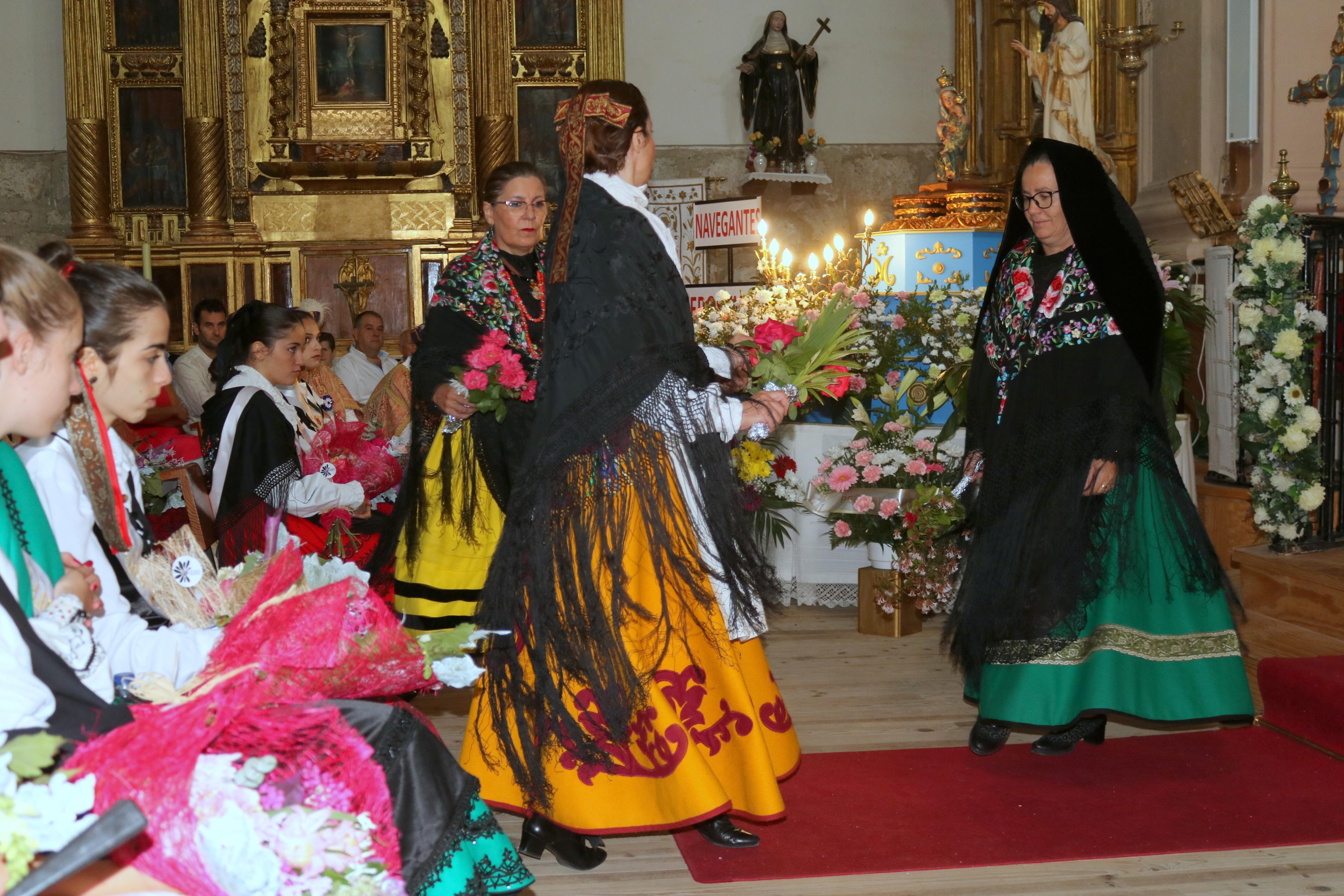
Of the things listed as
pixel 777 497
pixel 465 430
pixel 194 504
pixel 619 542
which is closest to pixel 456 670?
pixel 619 542

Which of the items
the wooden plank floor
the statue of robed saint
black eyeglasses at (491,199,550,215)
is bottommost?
the wooden plank floor

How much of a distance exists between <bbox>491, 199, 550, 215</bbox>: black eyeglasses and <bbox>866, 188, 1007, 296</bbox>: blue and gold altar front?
14.9 feet

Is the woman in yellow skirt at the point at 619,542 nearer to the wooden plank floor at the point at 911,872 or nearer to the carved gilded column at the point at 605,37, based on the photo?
the wooden plank floor at the point at 911,872

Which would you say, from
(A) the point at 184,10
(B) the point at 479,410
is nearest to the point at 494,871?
(B) the point at 479,410

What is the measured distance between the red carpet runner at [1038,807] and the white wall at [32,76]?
10133mm

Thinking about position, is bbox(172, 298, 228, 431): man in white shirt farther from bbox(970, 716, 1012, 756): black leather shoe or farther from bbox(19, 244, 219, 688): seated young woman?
bbox(19, 244, 219, 688): seated young woman

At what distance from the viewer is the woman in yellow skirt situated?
2.59 meters

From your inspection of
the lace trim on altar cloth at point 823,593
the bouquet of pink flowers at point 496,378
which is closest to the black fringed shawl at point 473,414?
the bouquet of pink flowers at point 496,378

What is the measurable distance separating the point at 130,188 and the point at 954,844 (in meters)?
10.4

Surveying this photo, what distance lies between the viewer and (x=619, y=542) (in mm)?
2611

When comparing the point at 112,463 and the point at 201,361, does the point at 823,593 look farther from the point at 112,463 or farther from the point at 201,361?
the point at 201,361

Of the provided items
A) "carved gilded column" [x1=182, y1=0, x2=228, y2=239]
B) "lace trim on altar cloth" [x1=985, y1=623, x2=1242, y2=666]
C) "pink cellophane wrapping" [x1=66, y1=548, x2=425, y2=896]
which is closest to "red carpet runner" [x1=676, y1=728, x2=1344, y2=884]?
"lace trim on altar cloth" [x1=985, y1=623, x2=1242, y2=666]

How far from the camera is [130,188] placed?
11031 mm

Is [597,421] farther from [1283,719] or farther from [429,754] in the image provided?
[1283,719]
